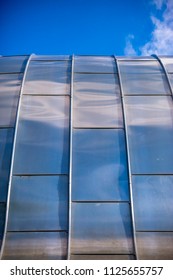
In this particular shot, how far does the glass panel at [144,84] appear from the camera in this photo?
534 inches

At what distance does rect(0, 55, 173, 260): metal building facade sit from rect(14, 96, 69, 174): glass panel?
0.13 ft

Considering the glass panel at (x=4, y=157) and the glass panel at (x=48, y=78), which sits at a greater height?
the glass panel at (x=48, y=78)

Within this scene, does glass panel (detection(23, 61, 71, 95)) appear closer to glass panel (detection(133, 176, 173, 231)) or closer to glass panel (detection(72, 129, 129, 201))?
glass panel (detection(72, 129, 129, 201))

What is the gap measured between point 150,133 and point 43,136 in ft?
15.0

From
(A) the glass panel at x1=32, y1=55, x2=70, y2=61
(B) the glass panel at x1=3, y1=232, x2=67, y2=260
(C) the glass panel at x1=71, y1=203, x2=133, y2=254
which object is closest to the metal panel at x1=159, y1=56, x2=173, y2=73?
(A) the glass panel at x1=32, y1=55, x2=70, y2=61

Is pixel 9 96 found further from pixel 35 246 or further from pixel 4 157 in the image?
pixel 35 246

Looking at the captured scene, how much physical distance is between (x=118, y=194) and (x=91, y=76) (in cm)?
710

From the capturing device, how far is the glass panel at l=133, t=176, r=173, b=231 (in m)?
9.55

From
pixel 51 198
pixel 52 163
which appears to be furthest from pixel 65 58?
pixel 51 198

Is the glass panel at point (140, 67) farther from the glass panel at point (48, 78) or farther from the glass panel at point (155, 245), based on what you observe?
the glass panel at point (155, 245)

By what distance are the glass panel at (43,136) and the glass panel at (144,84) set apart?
3256 mm

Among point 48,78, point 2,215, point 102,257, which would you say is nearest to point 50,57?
point 48,78

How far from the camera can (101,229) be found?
373 inches

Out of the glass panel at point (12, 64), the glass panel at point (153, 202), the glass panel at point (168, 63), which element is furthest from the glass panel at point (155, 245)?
the glass panel at point (12, 64)
